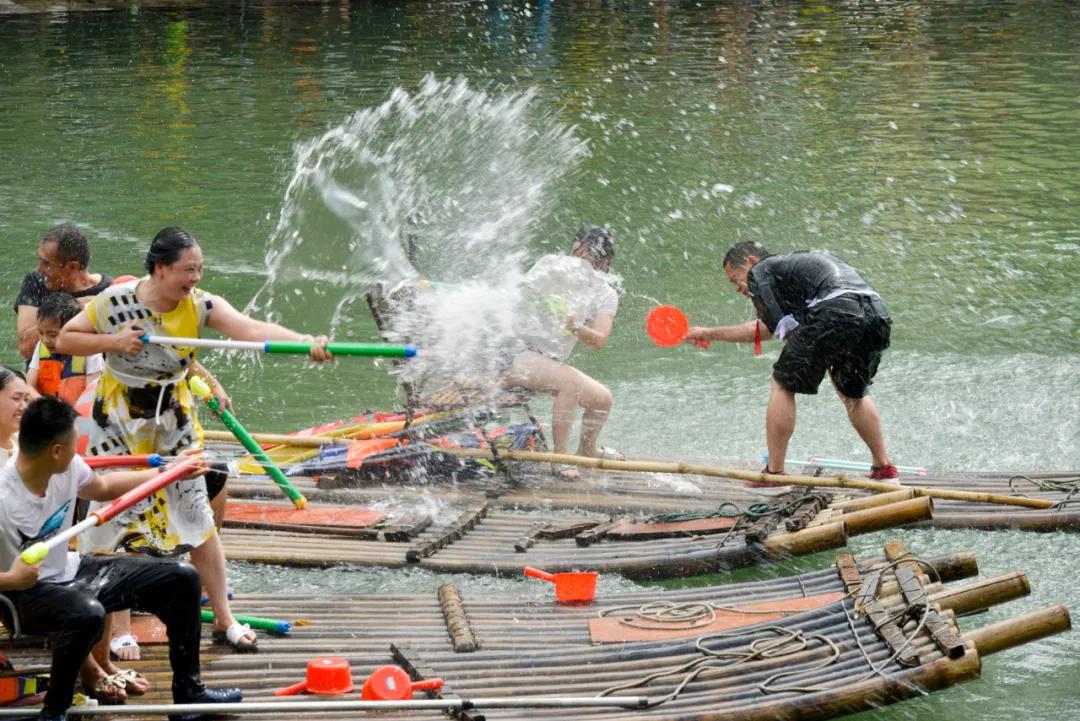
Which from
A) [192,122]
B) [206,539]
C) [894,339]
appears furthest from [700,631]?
[192,122]

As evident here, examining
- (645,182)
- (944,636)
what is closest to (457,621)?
(944,636)

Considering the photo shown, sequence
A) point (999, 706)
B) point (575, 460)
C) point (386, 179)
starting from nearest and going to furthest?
point (999, 706) → point (575, 460) → point (386, 179)

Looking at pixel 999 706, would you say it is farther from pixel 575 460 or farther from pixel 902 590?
pixel 575 460

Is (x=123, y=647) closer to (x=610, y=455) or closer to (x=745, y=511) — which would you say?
(x=745, y=511)

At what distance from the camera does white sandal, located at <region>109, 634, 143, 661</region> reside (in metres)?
6.18

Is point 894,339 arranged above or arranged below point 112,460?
below

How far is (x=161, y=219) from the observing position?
17188 millimetres

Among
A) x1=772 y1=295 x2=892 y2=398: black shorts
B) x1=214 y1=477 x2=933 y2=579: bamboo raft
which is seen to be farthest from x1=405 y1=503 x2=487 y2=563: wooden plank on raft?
x1=772 y1=295 x2=892 y2=398: black shorts

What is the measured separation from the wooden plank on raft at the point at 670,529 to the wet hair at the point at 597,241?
1881mm

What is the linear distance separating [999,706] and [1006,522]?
3.97 ft

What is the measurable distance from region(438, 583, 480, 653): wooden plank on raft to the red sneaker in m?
2.95

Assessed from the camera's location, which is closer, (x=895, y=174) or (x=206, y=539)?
(x=206, y=539)

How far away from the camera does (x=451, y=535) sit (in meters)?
8.12

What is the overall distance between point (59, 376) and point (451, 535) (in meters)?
2.26
